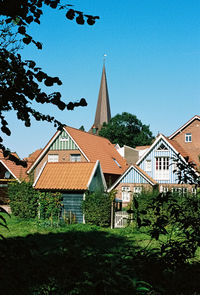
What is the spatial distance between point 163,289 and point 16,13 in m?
2.90

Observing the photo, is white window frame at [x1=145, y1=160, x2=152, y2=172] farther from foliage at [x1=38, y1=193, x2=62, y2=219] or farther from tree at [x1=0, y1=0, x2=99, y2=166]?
tree at [x1=0, y1=0, x2=99, y2=166]

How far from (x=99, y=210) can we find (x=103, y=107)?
76.6 meters

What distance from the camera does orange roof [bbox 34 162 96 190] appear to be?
22750 mm

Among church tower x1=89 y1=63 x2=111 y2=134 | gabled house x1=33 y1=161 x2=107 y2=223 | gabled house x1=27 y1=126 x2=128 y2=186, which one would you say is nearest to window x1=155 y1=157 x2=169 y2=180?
gabled house x1=27 y1=126 x2=128 y2=186

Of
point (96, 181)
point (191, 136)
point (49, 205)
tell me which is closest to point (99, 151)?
point (191, 136)

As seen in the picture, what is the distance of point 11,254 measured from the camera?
9.02 feet

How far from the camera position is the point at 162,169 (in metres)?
33.0

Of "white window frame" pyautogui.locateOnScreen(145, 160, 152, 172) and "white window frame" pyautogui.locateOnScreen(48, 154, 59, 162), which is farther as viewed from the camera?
"white window frame" pyautogui.locateOnScreen(48, 154, 59, 162)

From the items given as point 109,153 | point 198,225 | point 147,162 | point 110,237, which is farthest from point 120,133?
point 198,225

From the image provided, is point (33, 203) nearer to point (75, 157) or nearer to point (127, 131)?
point (75, 157)

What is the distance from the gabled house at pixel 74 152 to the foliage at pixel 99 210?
13.1 m

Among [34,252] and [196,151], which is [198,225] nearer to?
[34,252]

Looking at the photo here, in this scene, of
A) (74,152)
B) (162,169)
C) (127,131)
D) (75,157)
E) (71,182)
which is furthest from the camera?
(127,131)

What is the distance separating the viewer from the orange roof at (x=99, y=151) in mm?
35688
